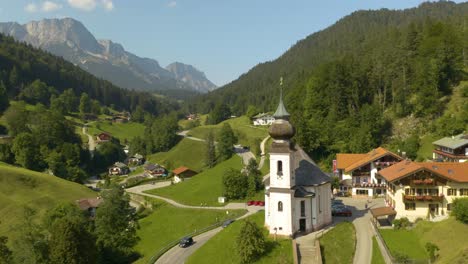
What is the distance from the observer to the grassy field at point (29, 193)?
221 ft

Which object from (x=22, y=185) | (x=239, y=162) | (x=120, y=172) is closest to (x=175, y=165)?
(x=120, y=172)

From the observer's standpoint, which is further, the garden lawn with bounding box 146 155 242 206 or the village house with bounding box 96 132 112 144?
the village house with bounding box 96 132 112 144

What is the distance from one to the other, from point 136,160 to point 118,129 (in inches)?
1947

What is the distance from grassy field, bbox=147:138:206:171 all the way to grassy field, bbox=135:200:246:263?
47.1 metres

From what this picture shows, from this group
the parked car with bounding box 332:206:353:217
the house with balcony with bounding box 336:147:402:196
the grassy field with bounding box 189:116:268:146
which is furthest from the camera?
the grassy field with bounding box 189:116:268:146

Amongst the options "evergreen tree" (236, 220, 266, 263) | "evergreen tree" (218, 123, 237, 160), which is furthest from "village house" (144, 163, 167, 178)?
"evergreen tree" (236, 220, 266, 263)

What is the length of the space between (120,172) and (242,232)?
308ft

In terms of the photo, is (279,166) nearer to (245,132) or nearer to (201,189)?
(201,189)

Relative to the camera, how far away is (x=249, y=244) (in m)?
37.8

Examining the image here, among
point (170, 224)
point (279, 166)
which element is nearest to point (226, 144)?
point (170, 224)

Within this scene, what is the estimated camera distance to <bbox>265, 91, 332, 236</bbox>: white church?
41562mm

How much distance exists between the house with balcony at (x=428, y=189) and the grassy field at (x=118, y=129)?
136 m

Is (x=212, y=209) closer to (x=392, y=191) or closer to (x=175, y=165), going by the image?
(x=392, y=191)

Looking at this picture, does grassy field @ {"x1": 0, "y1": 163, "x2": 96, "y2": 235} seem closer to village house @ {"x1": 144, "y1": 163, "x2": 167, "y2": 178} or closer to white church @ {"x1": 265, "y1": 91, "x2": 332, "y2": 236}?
village house @ {"x1": 144, "y1": 163, "x2": 167, "y2": 178}
